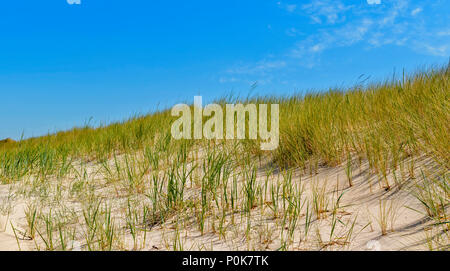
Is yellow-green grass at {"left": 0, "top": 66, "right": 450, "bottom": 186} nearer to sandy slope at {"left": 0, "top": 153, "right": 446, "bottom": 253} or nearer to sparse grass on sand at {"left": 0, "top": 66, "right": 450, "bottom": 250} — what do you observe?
sparse grass on sand at {"left": 0, "top": 66, "right": 450, "bottom": 250}

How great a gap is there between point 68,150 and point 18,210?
215 centimetres

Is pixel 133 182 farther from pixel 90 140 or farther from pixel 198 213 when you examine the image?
pixel 90 140

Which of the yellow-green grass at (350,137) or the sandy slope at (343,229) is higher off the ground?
the yellow-green grass at (350,137)

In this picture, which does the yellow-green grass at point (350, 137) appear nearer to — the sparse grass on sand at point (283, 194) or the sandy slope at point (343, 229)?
the sparse grass on sand at point (283, 194)

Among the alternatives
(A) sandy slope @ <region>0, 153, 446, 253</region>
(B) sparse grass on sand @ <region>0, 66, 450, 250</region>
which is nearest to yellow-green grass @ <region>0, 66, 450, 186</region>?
(B) sparse grass on sand @ <region>0, 66, 450, 250</region>

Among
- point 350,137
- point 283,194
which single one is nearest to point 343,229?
point 283,194

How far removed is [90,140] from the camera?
5664mm

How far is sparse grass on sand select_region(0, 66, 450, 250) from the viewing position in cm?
215

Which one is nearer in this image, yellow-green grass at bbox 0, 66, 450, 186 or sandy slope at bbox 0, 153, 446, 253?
sandy slope at bbox 0, 153, 446, 253

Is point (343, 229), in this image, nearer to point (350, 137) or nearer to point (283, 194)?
point (283, 194)

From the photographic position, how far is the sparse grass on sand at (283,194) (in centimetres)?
215

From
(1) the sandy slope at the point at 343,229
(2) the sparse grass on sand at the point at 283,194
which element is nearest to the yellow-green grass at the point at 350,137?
(2) the sparse grass on sand at the point at 283,194
